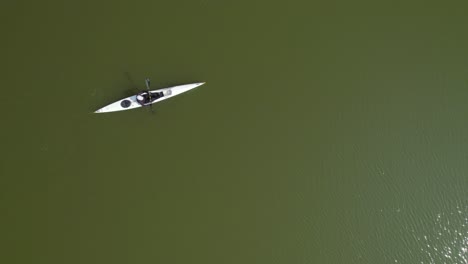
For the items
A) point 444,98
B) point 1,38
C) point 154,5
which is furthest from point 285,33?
point 1,38

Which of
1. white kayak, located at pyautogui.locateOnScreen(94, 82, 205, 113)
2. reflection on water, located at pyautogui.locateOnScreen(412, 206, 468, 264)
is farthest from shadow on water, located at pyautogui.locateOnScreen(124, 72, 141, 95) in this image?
reflection on water, located at pyautogui.locateOnScreen(412, 206, 468, 264)

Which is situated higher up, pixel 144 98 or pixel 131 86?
pixel 131 86

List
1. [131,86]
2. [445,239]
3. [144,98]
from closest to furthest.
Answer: [445,239]
[144,98]
[131,86]

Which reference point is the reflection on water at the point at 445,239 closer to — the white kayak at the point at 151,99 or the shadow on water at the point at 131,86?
the white kayak at the point at 151,99

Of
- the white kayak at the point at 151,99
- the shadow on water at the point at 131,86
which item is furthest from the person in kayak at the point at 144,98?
the shadow on water at the point at 131,86

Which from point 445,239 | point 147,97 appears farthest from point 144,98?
point 445,239

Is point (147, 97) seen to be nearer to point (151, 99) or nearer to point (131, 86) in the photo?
point (151, 99)

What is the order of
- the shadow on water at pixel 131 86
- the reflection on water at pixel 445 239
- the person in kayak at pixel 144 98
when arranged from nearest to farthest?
the reflection on water at pixel 445 239 → the person in kayak at pixel 144 98 → the shadow on water at pixel 131 86

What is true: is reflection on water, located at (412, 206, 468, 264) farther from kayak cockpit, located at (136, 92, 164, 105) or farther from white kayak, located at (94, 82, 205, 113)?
kayak cockpit, located at (136, 92, 164, 105)

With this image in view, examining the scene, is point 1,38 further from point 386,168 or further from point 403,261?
point 403,261
